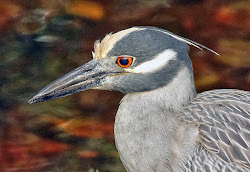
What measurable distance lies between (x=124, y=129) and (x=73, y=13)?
257 centimetres

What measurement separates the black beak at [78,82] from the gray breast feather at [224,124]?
56cm

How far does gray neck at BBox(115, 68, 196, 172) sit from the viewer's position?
311 centimetres

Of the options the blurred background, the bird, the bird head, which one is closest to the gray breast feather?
the bird

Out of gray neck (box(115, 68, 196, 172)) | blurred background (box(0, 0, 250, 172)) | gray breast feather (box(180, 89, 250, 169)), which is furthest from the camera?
blurred background (box(0, 0, 250, 172))

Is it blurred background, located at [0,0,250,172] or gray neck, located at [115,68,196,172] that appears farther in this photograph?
blurred background, located at [0,0,250,172]

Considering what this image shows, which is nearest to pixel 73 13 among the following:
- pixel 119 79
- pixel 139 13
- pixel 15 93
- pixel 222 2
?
pixel 139 13

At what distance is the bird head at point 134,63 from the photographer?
3.04 metres

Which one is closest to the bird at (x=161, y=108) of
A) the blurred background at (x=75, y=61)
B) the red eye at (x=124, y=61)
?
the red eye at (x=124, y=61)

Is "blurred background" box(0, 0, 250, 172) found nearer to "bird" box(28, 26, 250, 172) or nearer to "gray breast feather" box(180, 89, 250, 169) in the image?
"bird" box(28, 26, 250, 172)

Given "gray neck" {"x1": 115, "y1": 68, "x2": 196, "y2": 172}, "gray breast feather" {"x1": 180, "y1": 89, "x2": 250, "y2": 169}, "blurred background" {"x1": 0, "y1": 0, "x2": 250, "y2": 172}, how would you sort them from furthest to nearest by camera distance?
1. "blurred background" {"x1": 0, "y1": 0, "x2": 250, "y2": 172}
2. "gray neck" {"x1": 115, "y1": 68, "x2": 196, "y2": 172}
3. "gray breast feather" {"x1": 180, "y1": 89, "x2": 250, "y2": 169}

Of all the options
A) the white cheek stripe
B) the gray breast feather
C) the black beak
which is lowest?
the gray breast feather

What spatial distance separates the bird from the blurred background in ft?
4.06

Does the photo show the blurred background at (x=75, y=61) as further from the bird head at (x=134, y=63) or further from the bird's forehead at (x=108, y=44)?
the bird's forehead at (x=108, y=44)

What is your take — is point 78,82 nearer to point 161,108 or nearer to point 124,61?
point 124,61
